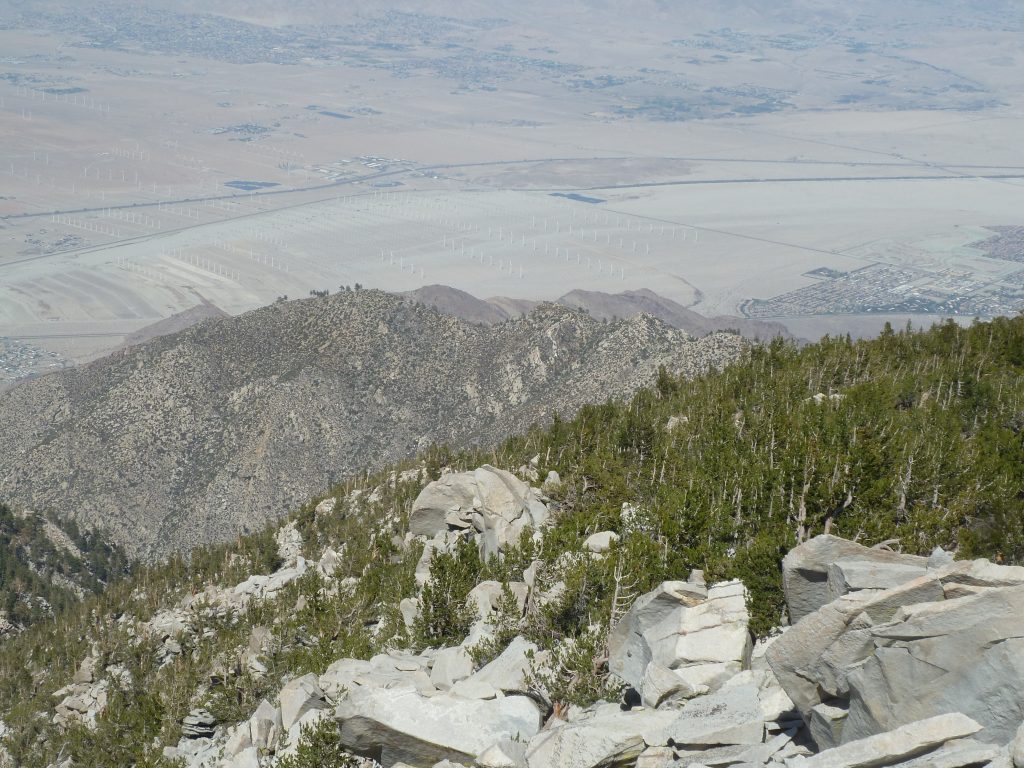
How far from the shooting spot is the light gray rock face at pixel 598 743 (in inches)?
766

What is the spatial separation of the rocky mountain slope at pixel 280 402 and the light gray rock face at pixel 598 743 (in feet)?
198

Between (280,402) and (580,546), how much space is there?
65.1 metres

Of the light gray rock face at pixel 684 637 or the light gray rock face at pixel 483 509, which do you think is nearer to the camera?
the light gray rock face at pixel 684 637

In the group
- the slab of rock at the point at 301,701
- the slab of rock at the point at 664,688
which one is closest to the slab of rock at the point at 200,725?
the slab of rock at the point at 301,701

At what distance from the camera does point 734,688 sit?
2039 centimetres

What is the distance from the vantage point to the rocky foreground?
54.4 feet

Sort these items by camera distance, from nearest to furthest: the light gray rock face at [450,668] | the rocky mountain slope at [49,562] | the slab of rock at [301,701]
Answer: the light gray rock face at [450,668]
the slab of rock at [301,701]
the rocky mountain slope at [49,562]

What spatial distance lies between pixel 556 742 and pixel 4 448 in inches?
3614

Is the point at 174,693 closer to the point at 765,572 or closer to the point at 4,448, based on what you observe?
the point at 765,572

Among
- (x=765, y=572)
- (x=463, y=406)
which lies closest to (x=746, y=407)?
(x=765, y=572)

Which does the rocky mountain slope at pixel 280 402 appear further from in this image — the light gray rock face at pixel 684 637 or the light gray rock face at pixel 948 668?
the light gray rock face at pixel 948 668

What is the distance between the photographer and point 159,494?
294 ft

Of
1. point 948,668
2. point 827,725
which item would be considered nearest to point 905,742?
point 948,668

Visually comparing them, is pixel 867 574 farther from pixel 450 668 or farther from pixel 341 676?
pixel 341 676
